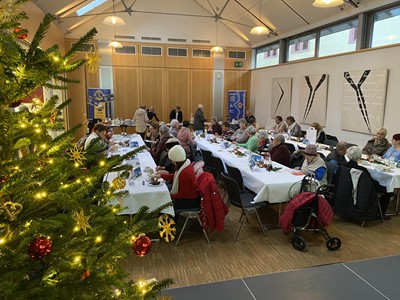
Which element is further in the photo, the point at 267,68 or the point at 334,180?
the point at 267,68

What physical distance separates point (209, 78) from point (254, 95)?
2.20 m

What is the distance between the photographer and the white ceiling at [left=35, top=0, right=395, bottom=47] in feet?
35.2

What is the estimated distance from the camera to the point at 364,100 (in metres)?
8.09

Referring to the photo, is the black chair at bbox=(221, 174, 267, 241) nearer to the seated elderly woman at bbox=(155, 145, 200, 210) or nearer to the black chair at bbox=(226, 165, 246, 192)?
the black chair at bbox=(226, 165, 246, 192)

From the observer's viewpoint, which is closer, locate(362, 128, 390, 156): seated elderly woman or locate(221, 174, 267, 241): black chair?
locate(221, 174, 267, 241): black chair

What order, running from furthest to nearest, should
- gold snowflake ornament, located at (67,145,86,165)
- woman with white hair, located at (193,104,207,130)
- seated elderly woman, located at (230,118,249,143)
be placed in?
woman with white hair, located at (193,104,207,130) < seated elderly woman, located at (230,118,249,143) < gold snowflake ornament, located at (67,145,86,165)

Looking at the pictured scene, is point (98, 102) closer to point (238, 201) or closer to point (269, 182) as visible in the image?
point (238, 201)

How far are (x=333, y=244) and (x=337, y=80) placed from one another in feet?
20.8

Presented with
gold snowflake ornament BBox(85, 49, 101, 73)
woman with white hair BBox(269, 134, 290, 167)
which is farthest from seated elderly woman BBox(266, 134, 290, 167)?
gold snowflake ornament BBox(85, 49, 101, 73)

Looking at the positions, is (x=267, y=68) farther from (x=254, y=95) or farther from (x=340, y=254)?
(x=340, y=254)

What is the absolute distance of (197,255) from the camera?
3957mm

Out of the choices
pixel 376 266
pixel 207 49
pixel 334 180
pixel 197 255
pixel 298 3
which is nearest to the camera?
pixel 376 266

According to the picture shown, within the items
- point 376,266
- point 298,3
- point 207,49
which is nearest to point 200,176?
point 376,266

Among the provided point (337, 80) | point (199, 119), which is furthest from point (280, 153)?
point (199, 119)
